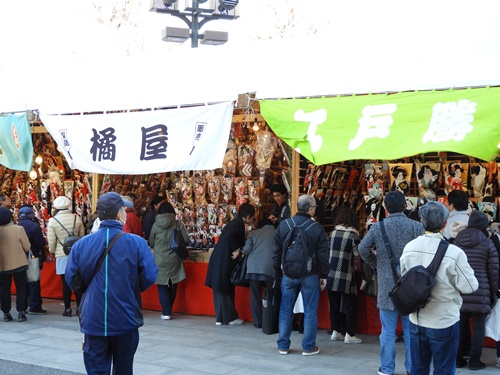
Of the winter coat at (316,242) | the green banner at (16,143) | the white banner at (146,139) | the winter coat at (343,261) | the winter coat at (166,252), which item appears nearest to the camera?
the winter coat at (316,242)

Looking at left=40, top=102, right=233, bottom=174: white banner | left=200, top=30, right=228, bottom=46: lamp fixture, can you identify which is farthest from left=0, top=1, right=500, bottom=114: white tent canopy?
left=200, top=30, right=228, bottom=46: lamp fixture

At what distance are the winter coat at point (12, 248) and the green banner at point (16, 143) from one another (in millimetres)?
908

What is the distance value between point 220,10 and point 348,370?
405 inches

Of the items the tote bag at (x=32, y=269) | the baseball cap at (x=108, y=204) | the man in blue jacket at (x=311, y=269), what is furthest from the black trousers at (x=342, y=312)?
the tote bag at (x=32, y=269)

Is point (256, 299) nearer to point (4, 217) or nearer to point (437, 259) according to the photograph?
point (4, 217)

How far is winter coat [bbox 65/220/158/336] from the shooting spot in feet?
17.1

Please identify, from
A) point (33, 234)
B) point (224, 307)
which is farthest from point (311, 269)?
point (33, 234)

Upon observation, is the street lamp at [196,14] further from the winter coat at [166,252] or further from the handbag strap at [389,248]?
the handbag strap at [389,248]

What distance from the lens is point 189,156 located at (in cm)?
852

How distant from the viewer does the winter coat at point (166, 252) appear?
1038cm

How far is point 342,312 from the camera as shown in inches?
344

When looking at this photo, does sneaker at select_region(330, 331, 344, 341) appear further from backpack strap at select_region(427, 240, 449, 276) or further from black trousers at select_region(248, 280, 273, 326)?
backpack strap at select_region(427, 240, 449, 276)

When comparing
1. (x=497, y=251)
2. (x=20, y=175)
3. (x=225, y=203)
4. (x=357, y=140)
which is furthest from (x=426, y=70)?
(x=20, y=175)

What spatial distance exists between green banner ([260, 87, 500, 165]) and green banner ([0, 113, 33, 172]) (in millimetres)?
4073
